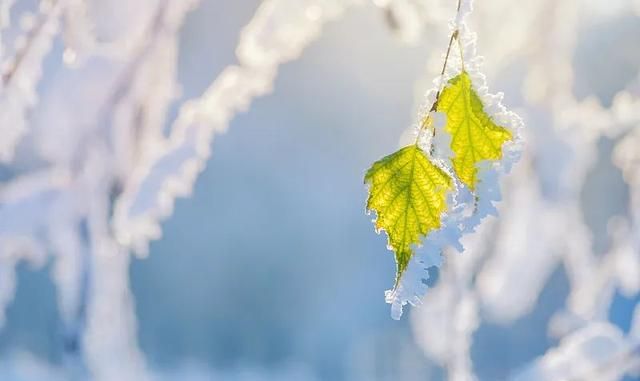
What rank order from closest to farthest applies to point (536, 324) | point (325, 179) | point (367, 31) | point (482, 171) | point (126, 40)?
1. point (482, 171)
2. point (126, 40)
3. point (367, 31)
4. point (536, 324)
5. point (325, 179)

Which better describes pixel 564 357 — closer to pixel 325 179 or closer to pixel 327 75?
pixel 327 75

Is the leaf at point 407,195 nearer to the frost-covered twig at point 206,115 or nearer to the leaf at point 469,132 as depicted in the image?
the leaf at point 469,132

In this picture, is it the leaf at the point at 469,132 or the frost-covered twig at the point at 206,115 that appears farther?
the frost-covered twig at the point at 206,115

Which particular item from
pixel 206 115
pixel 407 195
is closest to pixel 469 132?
pixel 407 195

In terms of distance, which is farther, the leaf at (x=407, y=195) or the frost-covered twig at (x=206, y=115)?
the frost-covered twig at (x=206, y=115)

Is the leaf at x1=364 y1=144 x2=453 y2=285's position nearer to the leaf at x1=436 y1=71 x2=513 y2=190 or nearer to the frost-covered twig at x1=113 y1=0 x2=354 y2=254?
the leaf at x1=436 y1=71 x2=513 y2=190

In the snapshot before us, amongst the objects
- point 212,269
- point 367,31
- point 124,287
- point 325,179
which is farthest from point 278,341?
point 124,287

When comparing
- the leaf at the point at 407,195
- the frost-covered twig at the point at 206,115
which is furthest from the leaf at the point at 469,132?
the frost-covered twig at the point at 206,115

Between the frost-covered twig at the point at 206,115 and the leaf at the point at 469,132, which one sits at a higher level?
the frost-covered twig at the point at 206,115
